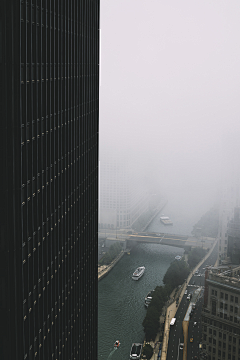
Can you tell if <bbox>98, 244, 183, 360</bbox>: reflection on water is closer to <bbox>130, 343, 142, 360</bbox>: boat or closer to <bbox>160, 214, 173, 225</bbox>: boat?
<bbox>130, 343, 142, 360</bbox>: boat

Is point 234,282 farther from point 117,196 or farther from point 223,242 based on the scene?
point 117,196

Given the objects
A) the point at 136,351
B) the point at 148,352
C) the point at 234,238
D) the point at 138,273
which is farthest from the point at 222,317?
the point at 138,273

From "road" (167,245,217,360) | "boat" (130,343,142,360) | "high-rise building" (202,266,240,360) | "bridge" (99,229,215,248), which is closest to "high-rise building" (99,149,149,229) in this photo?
"bridge" (99,229,215,248)

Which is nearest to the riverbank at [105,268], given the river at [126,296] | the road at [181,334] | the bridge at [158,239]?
Result: the river at [126,296]
